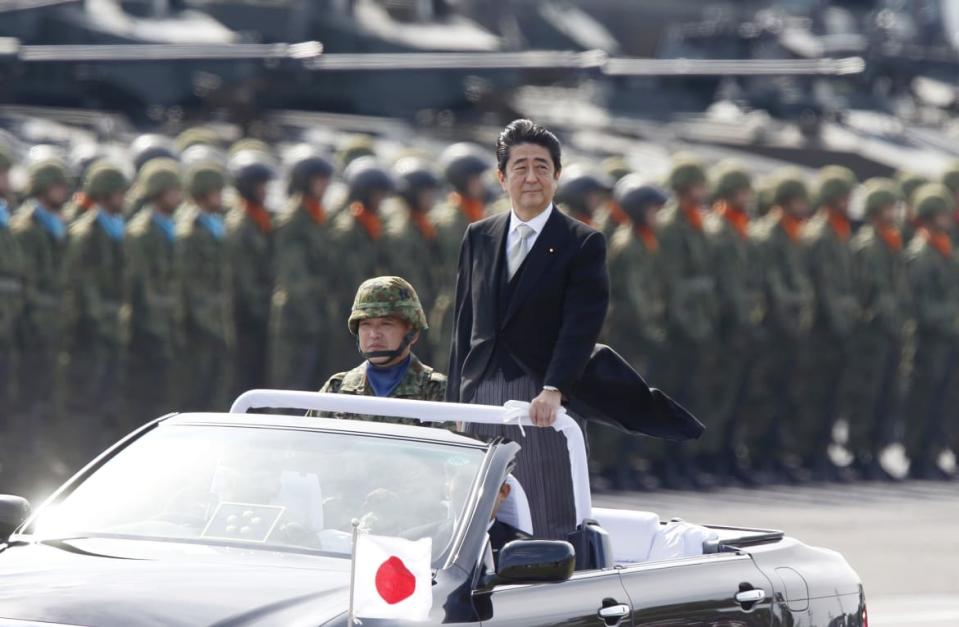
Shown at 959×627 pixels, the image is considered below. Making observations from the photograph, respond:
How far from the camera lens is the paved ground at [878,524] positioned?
11.9 m

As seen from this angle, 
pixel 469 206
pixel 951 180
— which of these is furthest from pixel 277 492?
pixel 951 180

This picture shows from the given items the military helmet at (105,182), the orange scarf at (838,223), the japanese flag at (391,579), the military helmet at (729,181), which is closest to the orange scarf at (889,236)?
the orange scarf at (838,223)

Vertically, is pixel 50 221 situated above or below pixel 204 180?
below

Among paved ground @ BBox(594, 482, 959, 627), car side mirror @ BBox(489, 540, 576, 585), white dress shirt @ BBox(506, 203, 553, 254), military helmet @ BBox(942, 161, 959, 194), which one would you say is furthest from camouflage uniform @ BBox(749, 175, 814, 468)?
car side mirror @ BBox(489, 540, 576, 585)

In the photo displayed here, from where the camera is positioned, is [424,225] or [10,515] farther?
[424,225]

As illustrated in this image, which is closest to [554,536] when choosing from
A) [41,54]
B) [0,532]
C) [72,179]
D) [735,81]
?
[0,532]

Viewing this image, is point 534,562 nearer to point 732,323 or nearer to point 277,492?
point 277,492

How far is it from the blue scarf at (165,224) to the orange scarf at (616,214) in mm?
3551

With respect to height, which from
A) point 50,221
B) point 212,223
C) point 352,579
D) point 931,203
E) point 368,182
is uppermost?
point 931,203

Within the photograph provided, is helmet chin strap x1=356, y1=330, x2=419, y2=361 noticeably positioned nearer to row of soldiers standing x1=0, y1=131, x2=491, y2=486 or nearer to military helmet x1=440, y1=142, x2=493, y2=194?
row of soldiers standing x1=0, y1=131, x2=491, y2=486

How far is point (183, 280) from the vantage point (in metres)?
15.9

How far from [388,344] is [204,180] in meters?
8.61

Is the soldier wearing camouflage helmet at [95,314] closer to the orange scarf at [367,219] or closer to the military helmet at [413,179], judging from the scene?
the orange scarf at [367,219]

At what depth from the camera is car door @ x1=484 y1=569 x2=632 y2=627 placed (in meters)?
5.98
